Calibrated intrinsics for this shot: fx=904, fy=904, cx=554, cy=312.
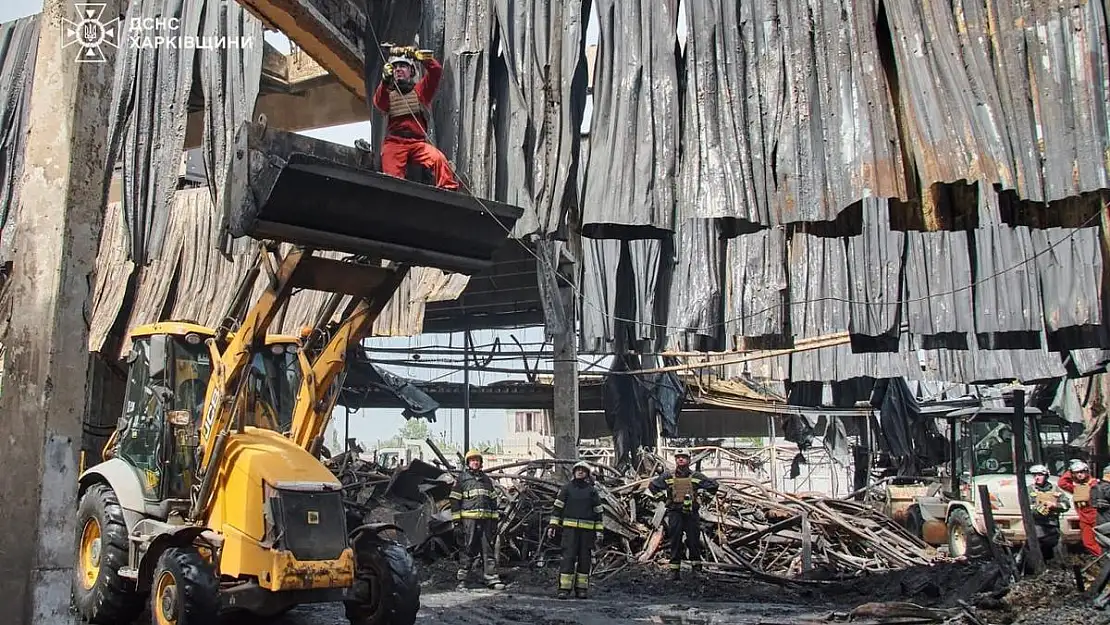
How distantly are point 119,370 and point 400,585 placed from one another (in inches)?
389

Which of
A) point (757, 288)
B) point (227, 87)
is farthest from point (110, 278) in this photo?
point (757, 288)

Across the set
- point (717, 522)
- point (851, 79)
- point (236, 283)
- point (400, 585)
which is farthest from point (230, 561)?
point (717, 522)

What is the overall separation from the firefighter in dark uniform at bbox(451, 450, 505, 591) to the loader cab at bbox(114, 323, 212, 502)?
5.40m

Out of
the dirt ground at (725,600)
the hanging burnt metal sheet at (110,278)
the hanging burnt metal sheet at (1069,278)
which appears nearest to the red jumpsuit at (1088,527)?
the dirt ground at (725,600)

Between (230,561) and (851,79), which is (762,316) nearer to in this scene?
(851,79)

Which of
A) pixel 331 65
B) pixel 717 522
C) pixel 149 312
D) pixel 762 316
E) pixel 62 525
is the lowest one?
pixel 717 522

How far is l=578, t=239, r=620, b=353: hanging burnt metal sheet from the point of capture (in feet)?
33.8

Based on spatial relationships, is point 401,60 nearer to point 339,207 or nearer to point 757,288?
point 339,207

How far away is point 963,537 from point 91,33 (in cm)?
1577

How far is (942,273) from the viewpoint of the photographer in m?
8.34

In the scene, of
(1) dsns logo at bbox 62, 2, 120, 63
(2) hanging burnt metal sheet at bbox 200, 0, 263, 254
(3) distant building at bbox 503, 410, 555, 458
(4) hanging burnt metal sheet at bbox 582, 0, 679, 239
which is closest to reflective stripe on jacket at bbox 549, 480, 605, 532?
(2) hanging burnt metal sheet at bbox 200, 0, 263, 254

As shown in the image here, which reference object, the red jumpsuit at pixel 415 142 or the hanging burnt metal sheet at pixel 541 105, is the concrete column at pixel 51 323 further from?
the hanging burnt metal sheet at pixel 541 105

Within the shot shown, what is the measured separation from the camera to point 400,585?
28.8 ft

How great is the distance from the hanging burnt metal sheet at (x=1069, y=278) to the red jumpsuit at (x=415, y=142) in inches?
198
